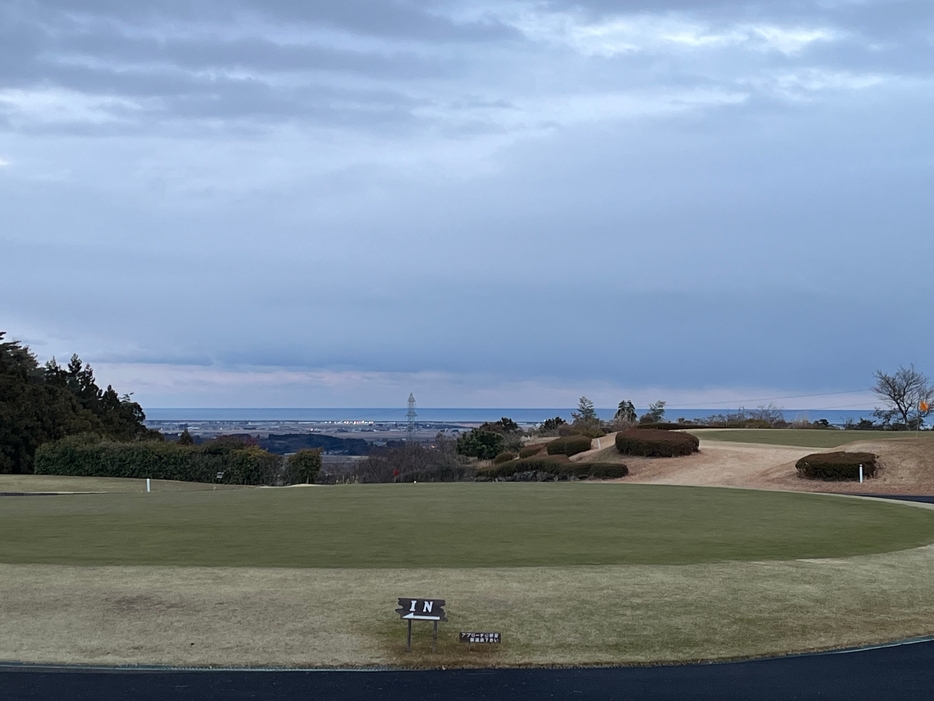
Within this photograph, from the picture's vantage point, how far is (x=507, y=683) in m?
9.16

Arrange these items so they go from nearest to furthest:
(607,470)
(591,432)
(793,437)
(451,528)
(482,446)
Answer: (451,528)
(607,470)
(793,437)
(482,446)
(591,432)

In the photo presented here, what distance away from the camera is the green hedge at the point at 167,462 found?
44.4m

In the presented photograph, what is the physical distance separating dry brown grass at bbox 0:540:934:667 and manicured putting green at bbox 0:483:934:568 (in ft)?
4.29

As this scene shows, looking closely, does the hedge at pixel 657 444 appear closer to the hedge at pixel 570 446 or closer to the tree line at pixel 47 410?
the hedge at pixel 570 446

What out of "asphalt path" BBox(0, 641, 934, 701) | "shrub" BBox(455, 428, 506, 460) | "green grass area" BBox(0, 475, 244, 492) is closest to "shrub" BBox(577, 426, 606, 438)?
"shrub" BBox(455, 428, 506, 460)

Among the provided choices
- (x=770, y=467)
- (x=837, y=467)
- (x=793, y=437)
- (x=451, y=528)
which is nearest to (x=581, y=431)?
(x=793, y=437)

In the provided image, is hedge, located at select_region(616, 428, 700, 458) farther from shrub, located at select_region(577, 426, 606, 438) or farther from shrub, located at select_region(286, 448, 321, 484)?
shrub, located at select_region(286, 448, 321, 484)

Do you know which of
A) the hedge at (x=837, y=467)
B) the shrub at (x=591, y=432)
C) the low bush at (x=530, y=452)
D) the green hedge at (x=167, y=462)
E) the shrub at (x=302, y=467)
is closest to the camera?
the hedge at (x=837, y=467)

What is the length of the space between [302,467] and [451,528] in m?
26.0

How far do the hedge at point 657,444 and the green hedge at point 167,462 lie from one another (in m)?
16.5

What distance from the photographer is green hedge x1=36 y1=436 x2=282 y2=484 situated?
146 feet

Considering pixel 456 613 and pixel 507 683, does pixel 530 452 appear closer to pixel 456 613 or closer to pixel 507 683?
pixel 456 613

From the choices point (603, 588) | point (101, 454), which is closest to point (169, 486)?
point (101, 454)

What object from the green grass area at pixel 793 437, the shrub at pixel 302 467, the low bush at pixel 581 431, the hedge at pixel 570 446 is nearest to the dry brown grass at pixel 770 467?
the hedge at pixel 570 446
